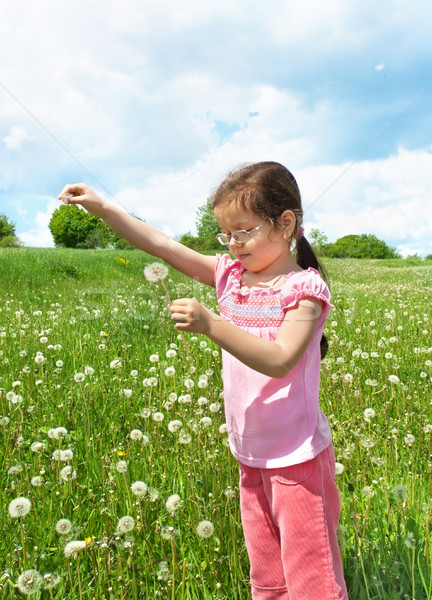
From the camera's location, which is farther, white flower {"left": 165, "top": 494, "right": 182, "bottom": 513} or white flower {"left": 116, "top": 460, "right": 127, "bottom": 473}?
white flower {"left": 116, "top": 460, "right": 127, "bottom": 473}

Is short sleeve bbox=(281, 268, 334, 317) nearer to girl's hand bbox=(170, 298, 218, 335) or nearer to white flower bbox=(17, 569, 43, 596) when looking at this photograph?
girl's hand bbox=(170, 298, 218, 335)

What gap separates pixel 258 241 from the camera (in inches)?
65.9

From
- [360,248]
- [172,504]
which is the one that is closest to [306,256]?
[172,504]

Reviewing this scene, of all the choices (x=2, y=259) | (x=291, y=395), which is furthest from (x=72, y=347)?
(x=2, y=259)

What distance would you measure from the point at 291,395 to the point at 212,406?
1082 millimetres

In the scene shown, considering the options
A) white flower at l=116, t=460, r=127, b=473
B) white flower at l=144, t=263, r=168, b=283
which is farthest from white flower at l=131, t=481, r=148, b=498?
white flower at l=144, t=263, r=168, b=283

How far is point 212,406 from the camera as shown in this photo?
103 inches

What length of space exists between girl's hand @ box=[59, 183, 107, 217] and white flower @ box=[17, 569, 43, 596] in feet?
4.29

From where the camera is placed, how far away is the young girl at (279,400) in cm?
154

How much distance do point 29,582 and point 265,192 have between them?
144 cm

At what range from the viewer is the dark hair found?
1689mm

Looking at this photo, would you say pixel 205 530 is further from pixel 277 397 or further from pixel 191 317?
pixel 191 317

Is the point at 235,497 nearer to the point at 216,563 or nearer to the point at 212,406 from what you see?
the point at 216,563

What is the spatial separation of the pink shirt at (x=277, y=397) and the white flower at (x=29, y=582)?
28.5 inches
